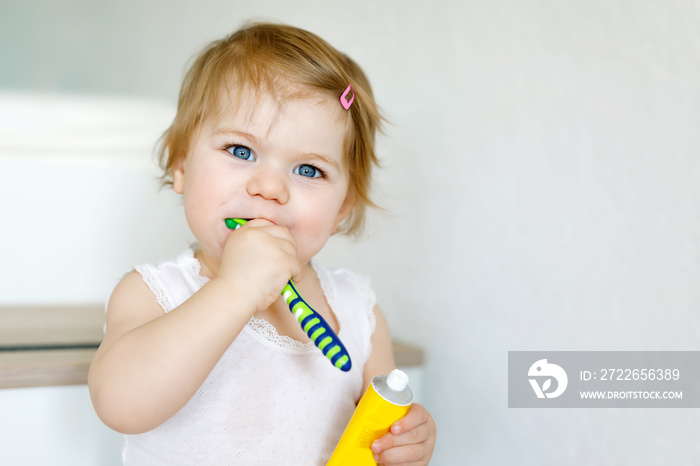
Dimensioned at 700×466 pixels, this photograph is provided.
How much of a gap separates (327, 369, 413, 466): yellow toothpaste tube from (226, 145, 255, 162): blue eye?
29 centimetres

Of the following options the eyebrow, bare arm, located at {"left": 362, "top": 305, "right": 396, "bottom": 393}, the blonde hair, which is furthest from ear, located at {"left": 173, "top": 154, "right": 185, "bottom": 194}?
bare arm, located at {"left": 362, "top": 305, "right": 396, "bottom": 393}

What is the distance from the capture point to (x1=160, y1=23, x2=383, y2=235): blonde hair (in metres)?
0.76

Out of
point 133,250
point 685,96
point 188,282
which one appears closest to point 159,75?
point 133,250

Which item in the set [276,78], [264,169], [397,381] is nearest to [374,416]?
[397,381]

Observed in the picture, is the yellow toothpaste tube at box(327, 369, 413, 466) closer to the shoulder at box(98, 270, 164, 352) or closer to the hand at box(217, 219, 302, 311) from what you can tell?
the hand at box(217, 219, 302, 311)

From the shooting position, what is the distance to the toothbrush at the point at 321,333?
56 cm

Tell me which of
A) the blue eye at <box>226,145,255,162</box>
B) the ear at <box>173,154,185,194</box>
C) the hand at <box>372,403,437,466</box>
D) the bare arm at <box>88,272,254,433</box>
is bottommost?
the hand at <box>372,403,437,466</box>

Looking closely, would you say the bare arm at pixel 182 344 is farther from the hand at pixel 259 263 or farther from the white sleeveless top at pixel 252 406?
the white sleeveless top at pixel 252 406

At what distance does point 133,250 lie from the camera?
137 cm

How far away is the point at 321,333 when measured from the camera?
574 mm

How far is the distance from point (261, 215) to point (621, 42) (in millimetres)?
450

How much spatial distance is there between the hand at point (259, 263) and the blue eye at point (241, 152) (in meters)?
0.10

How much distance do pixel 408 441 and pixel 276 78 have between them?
0.43 meters

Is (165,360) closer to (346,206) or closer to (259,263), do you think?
(259,263)
